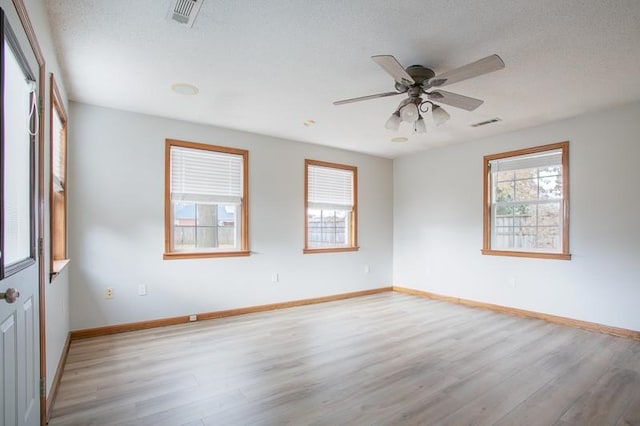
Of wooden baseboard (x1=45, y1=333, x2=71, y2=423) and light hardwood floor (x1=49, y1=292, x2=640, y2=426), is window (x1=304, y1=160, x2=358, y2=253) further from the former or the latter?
wooden baseboard (x1=45, y1=333, x2=71, y2=423)

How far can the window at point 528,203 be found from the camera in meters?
4.47

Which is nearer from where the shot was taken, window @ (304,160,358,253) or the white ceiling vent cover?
the white ceiling vent cover

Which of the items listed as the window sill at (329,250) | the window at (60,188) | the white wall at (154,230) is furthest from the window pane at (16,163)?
the window sill at (329,250)

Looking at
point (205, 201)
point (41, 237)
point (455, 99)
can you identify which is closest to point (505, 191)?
point (455, 99)

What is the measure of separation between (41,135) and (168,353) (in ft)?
7.24

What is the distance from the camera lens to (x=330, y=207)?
5824 mm

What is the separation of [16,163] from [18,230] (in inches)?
12.7

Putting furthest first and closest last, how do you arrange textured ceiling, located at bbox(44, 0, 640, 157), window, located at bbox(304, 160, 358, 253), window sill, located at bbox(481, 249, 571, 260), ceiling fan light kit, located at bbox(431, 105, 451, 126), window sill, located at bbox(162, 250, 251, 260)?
window, located at bbox(304, 160, 358, 253), window sill, located at bbox(481, 249, 571, 260), window sill, located at bbox(162, 250, 251, 260), ceiling fan light kit, located at bbox(431, 105, 451, 126), textured ceiling, located at bbox(44, 0, 640, 157)

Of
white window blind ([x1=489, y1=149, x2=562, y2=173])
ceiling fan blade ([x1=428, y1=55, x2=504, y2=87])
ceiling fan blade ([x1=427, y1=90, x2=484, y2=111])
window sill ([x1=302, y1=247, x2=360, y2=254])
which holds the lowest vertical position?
window sill ([x1=302, y1=247, x2=360, y2=254])

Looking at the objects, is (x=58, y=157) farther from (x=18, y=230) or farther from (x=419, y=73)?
(x=419, y=73)

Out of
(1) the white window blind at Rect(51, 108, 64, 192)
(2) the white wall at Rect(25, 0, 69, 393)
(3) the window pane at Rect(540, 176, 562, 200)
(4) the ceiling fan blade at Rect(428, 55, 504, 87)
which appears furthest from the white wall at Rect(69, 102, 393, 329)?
(3) the window pane at Rect(540, 176, 562, 200)

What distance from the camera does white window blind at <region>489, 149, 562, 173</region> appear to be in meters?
4.54

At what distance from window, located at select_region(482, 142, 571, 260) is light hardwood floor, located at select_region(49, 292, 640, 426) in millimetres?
1077

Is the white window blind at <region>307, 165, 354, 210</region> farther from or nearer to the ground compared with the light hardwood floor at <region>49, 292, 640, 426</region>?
farther from the ground
